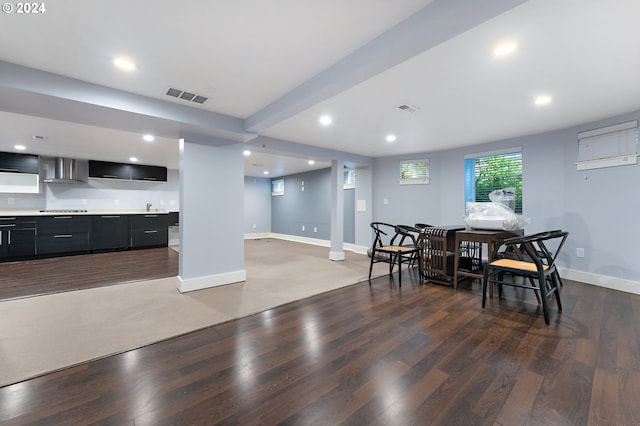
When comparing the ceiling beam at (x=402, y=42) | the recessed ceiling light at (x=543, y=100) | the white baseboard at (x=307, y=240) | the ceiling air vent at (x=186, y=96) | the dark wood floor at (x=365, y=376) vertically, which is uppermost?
the recessed ceiling light at (x=543, y=100)

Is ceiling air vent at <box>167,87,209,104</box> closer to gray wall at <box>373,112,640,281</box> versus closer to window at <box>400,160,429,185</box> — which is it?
window at <box>400,160,429,185</box>

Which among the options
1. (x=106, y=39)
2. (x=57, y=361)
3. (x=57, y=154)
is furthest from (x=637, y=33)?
(x=57, y=154)

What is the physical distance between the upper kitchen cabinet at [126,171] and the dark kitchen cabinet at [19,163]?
903 millimetres

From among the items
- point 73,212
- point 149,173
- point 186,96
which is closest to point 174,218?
point 149,173

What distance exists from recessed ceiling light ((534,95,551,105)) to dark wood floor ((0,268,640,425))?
2257 mm

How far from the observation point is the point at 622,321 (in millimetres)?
2426

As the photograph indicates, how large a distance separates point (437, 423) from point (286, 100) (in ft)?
9.09

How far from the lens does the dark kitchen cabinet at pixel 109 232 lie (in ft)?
19.4

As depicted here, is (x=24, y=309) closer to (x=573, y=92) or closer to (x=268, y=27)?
(x=268, y=27)

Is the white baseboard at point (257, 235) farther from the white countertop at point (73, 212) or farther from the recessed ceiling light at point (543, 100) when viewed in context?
the recessed ceiling light at point (543, 100)

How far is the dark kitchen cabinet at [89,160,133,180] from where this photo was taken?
6.20 metres

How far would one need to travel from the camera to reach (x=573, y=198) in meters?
3.82

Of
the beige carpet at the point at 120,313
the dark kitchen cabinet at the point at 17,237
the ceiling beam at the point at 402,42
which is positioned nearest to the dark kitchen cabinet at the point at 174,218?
the dark kitchen cabinet at the point at 17,237

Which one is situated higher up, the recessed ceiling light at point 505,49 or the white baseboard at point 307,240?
the recessed ceiling light at point 505,49
